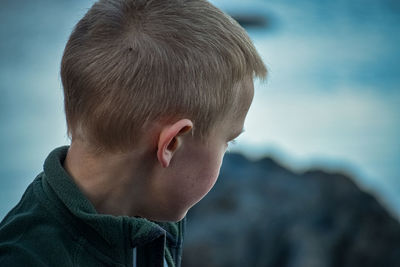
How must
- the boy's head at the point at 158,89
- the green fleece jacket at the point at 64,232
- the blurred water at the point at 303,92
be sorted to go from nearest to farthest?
the green fleece jacket at the point at 64,232 → the boy's head at the point at 158,89 → the blurred water at the point at 303,92

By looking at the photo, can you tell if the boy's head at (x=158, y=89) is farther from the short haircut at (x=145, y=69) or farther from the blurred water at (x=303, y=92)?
the blurred water at (x=303, y=92)

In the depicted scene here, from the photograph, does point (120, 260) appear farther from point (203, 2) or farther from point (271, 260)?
point (271, 260)

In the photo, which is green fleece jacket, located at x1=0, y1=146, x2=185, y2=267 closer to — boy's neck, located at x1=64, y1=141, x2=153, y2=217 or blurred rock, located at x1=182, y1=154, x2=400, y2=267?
boy's neck, located at x1=64, y1=141, x2=153, y2=217

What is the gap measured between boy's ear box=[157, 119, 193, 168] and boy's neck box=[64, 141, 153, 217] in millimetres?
42

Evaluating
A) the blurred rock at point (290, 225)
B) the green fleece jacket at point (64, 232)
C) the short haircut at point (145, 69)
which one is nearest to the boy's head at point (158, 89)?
the short haircut at point (145, 69)

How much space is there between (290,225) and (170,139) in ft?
6.76

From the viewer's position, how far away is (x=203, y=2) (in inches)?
59.2

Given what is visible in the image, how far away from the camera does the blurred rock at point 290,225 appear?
324 centimetres

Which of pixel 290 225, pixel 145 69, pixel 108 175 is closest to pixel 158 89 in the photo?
pixel 145 69

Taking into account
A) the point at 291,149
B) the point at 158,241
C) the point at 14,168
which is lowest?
the point at 291,149

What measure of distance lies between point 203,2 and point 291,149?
3.70 m

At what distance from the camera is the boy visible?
1.34 m

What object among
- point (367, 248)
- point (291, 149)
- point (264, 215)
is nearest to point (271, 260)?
point (264, 215)

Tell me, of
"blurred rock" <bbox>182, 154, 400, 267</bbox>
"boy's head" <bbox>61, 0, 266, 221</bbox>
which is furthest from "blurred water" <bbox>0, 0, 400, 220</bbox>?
"boy's head" <bbox>61, 0, 266, 221</bbox>
